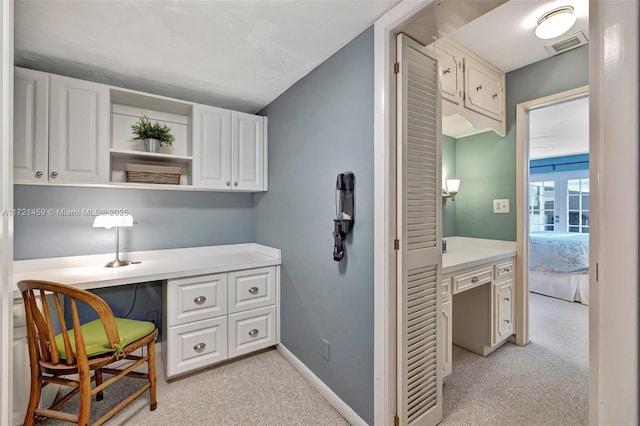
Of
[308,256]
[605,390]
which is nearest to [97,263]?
[308,256]

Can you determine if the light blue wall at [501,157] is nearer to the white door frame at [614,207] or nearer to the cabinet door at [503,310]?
the cabinet door at [503,310]

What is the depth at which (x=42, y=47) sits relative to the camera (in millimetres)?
1674

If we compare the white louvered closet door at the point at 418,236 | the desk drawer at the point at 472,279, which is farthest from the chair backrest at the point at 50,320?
the desk drawer at the point at 472,279

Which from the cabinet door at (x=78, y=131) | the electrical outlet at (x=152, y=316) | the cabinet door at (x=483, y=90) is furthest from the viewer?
the electrical outlet at (x=152, y=316)

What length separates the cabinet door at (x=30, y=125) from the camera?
172 cm

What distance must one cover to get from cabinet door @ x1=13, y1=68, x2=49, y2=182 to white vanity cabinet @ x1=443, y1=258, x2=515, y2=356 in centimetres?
307

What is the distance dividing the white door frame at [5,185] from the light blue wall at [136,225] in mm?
1404

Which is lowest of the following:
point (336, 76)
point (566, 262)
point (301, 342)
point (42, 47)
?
point (301, 342)

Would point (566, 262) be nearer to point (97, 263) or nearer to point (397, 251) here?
point (397, 251)

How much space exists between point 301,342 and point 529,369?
176 cm

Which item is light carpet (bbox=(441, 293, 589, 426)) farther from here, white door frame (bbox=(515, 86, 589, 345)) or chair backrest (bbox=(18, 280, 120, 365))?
chair backrest (bbox=(18, 280, 120, 365))

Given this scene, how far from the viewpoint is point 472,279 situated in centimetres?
208

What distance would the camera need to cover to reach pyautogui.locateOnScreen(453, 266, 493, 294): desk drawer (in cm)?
196

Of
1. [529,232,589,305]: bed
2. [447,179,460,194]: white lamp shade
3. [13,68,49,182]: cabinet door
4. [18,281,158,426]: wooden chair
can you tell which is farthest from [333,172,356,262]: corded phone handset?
[529,232,589,305]: bed
